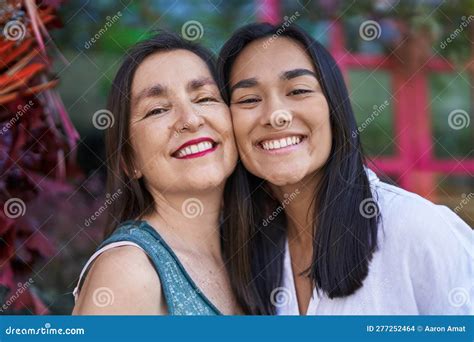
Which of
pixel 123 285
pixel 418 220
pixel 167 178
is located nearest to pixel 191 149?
pixel 167 178

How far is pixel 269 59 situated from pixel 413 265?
0.85 m

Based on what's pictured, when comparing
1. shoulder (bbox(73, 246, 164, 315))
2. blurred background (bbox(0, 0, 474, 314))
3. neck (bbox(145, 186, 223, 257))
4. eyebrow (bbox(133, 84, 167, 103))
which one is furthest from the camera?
blurred background (bbox(0, 0, 474, 314))

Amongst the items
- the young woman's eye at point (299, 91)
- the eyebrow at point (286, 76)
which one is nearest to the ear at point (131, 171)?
the eyebrow at point (286, 76)

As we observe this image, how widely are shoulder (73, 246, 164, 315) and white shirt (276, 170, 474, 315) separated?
1.96ft

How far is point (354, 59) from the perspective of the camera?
287cm

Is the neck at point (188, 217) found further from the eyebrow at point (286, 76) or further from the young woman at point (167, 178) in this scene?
the eyebrow at point (286, 76)

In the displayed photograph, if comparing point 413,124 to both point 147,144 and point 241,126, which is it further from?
point 147,144

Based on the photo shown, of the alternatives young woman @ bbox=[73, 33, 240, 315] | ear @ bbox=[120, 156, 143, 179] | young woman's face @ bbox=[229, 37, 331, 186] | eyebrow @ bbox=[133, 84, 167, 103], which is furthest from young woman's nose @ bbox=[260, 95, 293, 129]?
ear @ bbox=[120, 156, 143, 179]

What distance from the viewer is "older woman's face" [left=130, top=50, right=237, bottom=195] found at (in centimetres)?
260

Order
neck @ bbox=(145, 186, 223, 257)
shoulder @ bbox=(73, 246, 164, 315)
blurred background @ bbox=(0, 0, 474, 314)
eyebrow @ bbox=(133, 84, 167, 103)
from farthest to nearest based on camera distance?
1. blurred background @ bbox=(0, 0, 474, 314)
2. neck @ bbox=(145, 186, 223, 257)
3. eyebrow @ bbox=(133, 84, 167, 103)
4. shoulder @ bbox=(73, 246, 164, 315)

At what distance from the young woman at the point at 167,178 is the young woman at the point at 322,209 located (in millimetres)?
86

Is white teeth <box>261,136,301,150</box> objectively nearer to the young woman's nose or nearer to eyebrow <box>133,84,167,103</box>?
the young woman's nose

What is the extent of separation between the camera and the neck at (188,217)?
270 cm
